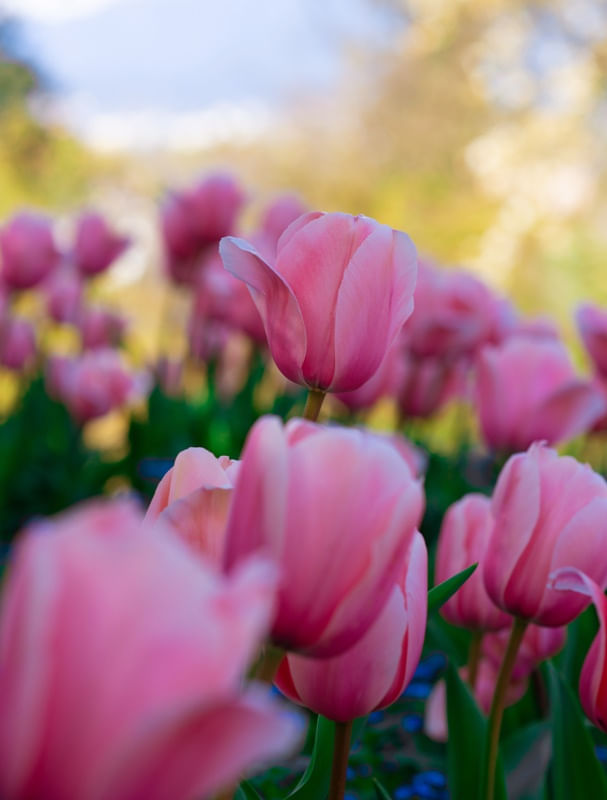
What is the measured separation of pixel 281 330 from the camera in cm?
60

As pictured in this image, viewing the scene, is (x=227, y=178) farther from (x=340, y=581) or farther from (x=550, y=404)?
(x=340, y=581)

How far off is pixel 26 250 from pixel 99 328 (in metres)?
0.72

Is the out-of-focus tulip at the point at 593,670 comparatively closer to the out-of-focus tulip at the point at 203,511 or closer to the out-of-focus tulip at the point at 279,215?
the out-of-focus tulip at the point at 203,511

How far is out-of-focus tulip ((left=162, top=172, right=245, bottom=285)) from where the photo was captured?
2154mm

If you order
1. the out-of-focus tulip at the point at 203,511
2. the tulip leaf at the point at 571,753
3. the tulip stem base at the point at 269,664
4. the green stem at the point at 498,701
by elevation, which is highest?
the out-of-focus tulip at the point at 203,511

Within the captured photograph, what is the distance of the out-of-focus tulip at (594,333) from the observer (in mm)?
1496

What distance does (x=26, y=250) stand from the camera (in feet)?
7.13

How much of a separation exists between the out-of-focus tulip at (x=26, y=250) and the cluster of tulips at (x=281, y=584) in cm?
162

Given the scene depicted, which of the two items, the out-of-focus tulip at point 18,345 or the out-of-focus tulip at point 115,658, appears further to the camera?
the out-of-focus tulip at point 18,345

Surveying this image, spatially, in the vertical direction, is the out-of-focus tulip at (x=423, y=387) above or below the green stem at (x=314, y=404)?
below

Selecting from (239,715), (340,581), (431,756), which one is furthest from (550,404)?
(239,715)

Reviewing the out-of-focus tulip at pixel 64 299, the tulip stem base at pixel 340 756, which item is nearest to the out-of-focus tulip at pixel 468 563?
the tulip stem base at pixel 340 756

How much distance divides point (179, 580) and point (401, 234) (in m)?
0.36

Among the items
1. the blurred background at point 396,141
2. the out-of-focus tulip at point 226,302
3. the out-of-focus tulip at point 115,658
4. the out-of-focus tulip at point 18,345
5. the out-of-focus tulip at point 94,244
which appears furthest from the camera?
the blurred background at point 396,141
